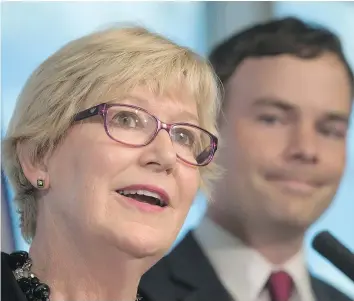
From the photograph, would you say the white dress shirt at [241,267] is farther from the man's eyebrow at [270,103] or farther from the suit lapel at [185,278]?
the man's eyebrow at [270,103]

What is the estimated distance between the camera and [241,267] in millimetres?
1115

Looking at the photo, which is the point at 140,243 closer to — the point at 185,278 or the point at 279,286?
the point at 185,278

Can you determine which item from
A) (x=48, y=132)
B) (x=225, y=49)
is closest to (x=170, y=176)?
(x=48, y=132)

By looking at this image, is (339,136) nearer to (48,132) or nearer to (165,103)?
(165,103)

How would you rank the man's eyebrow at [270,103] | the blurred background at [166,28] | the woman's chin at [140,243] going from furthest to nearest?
the man's eyebrow at [270,103]
the blurred background at [166,28]
the woman's chin at [140,243]

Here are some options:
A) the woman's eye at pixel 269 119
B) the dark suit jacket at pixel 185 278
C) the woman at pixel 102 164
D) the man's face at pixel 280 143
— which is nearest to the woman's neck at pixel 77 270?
the woman at pixel 102 164

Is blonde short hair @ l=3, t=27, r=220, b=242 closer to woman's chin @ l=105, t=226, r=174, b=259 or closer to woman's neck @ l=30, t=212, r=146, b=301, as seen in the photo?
woman's neck @ l=30, t=212, r=146, b=301

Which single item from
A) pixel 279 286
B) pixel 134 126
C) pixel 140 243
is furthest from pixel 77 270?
pixel 279 286

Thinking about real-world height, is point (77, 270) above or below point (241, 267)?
above

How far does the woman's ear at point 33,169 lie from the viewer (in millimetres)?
927

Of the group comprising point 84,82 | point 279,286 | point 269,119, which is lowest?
point 279,286

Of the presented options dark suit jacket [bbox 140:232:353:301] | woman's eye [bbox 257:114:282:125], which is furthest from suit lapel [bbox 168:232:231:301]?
woman's eye [bbox 257:114:282:125]

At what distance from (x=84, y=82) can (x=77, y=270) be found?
29 centimetres

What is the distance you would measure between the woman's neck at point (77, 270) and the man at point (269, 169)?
177 millimetres
